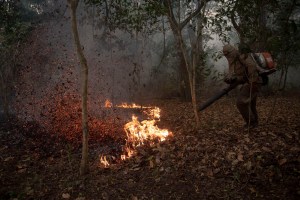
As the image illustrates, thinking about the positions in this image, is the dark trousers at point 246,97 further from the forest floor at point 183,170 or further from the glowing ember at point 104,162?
the glowing ember at point 104,162

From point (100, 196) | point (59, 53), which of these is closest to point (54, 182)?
point (100, 196)

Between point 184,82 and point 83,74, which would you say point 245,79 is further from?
point 184,82

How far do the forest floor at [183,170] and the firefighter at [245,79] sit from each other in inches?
26.1

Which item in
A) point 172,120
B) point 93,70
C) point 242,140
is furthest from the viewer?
point 93,70

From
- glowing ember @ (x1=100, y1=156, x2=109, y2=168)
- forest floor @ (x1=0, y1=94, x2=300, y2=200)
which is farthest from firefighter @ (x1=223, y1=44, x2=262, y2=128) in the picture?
glowing ember @ (x1=100, y1=156, x2=109, y2=168)

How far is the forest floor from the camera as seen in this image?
534 centimetres

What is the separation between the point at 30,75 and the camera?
2047 centimetres

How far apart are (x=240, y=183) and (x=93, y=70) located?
22.8m

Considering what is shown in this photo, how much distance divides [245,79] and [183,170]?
3.21 meters

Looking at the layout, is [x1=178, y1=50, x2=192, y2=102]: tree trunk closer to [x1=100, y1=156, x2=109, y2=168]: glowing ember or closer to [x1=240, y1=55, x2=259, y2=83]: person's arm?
[x1=240, y1=55, x2=259, y2=83]: person's arm

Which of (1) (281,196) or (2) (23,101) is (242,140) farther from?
(2) (23,101)

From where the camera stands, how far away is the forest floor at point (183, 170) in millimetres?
5344

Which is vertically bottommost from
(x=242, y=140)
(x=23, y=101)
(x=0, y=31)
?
(x=242, y=140)

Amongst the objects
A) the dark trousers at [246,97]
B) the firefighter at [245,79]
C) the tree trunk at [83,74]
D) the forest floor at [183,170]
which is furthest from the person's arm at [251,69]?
the tree trunk at [83,74]
